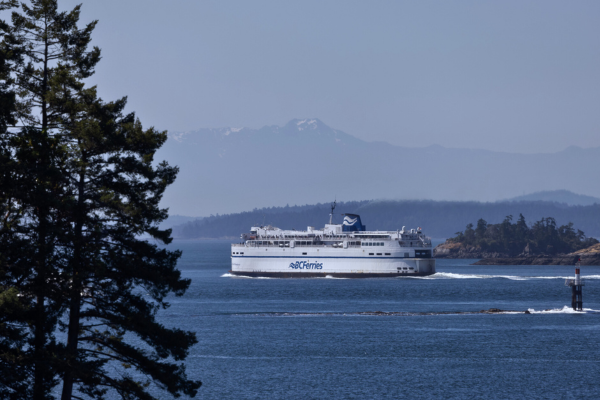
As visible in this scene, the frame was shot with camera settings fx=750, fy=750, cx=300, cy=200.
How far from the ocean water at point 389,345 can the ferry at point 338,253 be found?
39.5 ft

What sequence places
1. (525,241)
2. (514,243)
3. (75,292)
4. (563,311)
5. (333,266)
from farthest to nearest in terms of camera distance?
(514,243) → (525,241) → (333,266) → (563,311) → (75,292)

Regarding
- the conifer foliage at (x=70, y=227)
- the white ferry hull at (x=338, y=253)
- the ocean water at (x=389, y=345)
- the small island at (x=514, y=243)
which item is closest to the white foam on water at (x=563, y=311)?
the ocean water at (x=389, y=345)

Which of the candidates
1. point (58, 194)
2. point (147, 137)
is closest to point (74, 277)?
point (58, 194)

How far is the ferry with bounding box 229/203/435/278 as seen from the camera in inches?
3255

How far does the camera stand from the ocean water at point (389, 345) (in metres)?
29.5

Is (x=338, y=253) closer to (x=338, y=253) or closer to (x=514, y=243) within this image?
(x=338, y=253)

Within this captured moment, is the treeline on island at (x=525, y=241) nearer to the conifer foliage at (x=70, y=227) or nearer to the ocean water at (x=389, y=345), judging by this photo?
the ocean water at (x=389, y=345)

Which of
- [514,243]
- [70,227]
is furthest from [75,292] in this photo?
[514,243]

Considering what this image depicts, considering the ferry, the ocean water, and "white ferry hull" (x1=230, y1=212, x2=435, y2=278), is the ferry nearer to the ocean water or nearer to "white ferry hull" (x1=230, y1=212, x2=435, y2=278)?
"white ferry hull" (x1=230, y1=212, x2=435, y2=278)

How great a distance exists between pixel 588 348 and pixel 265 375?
675 inches

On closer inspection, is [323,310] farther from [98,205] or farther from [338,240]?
[98,205]

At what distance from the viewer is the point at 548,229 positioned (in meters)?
171

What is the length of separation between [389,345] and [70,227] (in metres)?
25.5

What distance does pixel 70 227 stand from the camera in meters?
16.8
